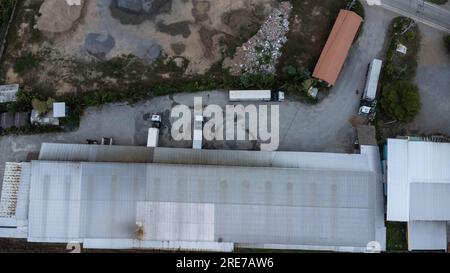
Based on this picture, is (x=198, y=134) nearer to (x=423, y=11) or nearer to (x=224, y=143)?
(x=224, y=143)

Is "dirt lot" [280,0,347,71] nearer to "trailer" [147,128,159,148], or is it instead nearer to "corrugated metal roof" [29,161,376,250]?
"corrugated metal roof" [29,161,376,250]

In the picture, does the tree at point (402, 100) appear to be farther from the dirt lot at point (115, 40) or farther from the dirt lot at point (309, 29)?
the dirt lot at point (115, 40)

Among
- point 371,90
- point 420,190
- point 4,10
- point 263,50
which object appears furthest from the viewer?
point 4,10

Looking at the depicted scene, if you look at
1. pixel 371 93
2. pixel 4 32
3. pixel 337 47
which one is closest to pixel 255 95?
pixel 337 47

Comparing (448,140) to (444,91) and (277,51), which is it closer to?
(444,91)

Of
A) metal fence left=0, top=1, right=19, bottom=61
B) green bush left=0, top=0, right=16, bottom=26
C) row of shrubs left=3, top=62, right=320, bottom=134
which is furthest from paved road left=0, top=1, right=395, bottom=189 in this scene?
green bush left=0, top=0, right=16, bottom=26

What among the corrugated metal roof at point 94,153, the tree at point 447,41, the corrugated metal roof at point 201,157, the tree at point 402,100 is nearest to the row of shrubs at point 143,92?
the corrugated metal roof at point 94,153
